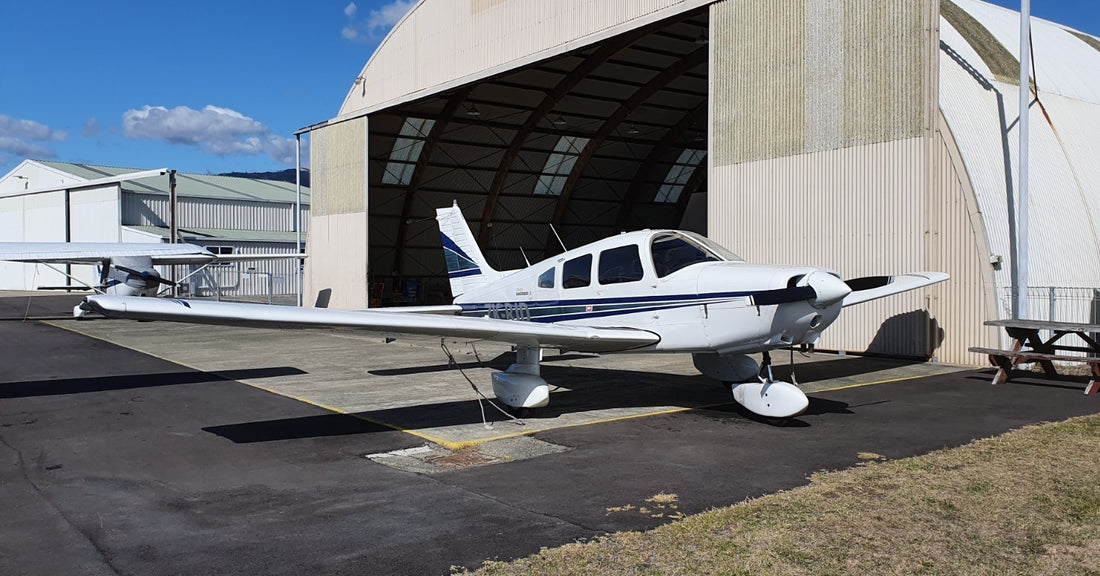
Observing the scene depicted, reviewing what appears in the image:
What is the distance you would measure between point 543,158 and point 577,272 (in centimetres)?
2441

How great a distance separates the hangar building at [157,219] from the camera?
4556 centimetres

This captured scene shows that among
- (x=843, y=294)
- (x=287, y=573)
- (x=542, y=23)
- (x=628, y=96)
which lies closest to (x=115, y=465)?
(x=287, y=573)

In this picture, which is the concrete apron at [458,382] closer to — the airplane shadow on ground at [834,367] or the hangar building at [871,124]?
the airplane shadow on ground at [834,367]

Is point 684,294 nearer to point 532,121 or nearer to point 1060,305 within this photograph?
point 1060,305

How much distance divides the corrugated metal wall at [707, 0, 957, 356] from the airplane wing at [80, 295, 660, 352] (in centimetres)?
729

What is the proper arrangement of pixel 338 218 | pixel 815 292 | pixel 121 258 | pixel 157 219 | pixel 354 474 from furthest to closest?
pixel 157 219, pixel 338 218, pixel 121 258, pixel 815 292, pixel 354 474

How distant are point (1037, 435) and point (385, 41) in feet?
72.9

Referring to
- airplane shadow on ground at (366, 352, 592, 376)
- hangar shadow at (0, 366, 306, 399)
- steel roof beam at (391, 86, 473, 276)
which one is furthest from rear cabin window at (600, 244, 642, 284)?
steel roof beam at (391, 86, 473, 276)

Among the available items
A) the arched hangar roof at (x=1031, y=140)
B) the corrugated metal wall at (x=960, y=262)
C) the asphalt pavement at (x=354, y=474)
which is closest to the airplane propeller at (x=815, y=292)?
the asphalt pavement at (x=354, y=474)

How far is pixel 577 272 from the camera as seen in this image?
9773mm

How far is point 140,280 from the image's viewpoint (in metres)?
24.7

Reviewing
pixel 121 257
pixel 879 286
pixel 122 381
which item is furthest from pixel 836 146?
pixel 121 257

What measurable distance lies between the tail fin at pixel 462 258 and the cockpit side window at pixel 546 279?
9.79ft

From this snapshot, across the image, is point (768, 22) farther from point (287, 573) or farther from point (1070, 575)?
point (287, 573)
